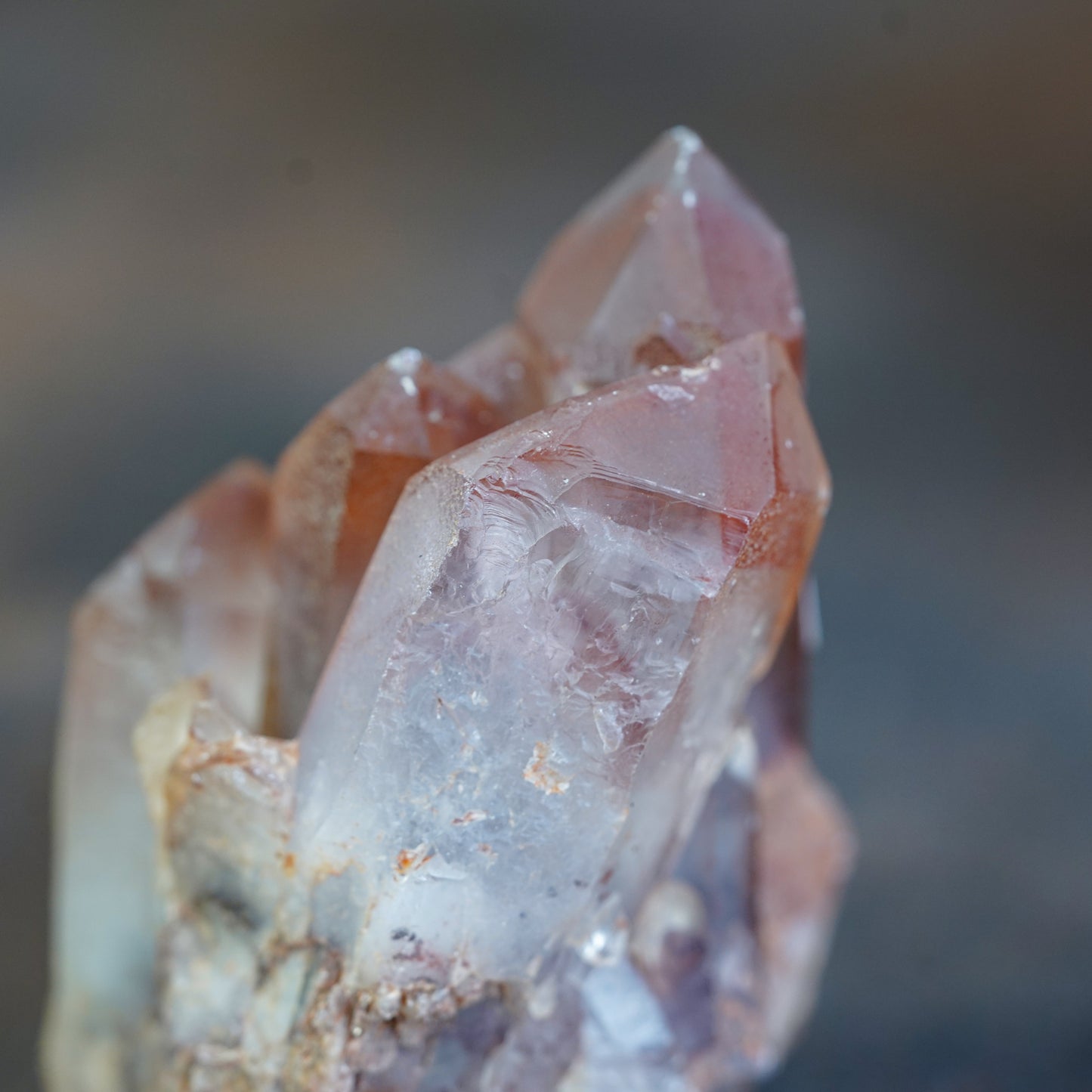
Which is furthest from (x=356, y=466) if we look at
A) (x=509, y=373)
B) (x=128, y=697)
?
(x=128, y=697)

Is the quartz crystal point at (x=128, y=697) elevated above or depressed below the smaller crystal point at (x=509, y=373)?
below

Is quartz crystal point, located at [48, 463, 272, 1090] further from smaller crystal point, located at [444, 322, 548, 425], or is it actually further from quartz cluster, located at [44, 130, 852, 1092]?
smaller crystal point, located at [444, 322, 548, 425]

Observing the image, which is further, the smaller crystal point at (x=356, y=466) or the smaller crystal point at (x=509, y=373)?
the smaller crystal point at (x=509, y=373)

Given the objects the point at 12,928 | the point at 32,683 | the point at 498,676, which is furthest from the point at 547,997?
the point at 32,683

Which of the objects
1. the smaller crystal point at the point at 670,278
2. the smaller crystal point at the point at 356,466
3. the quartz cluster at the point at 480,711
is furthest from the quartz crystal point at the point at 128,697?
the smaller crystal point at the point at 670,278

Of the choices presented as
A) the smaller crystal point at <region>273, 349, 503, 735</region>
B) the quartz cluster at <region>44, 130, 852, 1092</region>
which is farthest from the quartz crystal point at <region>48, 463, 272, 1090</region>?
the smaller crystal point at <region>273, 349, 503, 735</region>

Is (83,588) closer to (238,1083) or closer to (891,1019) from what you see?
(238,1083)

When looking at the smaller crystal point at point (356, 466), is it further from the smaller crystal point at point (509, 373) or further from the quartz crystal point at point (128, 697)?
the quartz crystal point at point (128, 697)
